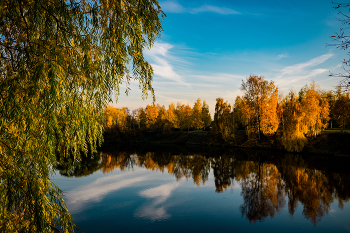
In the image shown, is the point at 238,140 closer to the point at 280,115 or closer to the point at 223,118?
the point at 223,118

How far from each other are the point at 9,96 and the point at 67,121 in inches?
35.7

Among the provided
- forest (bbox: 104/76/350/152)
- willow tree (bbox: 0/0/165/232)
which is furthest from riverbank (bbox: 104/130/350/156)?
willow tree (bbox: 0/0/165/232)

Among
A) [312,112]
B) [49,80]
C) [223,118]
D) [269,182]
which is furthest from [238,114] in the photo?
[49,80]

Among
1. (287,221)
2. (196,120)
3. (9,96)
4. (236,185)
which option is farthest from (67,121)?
(196,120)

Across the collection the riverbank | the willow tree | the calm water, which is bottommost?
the calm water

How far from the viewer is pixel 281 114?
31.9 metres

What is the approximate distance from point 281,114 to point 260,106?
136 inches

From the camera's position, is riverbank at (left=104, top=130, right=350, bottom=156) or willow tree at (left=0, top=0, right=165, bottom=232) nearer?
willow tree at (left=0, top=0, right=165, bottom=232)

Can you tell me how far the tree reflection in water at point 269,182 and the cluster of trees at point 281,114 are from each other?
6123 millimetres

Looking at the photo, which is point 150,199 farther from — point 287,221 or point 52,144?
point 52,144

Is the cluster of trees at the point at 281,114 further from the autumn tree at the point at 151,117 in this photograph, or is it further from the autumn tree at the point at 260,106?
the autumn tree at the point at 151,117

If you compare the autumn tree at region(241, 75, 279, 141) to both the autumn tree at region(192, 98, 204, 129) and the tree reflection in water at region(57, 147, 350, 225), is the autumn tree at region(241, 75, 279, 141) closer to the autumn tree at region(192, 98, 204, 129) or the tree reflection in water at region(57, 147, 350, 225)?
the tree reflection in water at region(57, 147, 350, 225)

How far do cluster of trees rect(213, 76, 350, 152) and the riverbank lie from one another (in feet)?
3.55

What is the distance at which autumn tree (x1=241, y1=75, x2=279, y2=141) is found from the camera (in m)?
30.9
